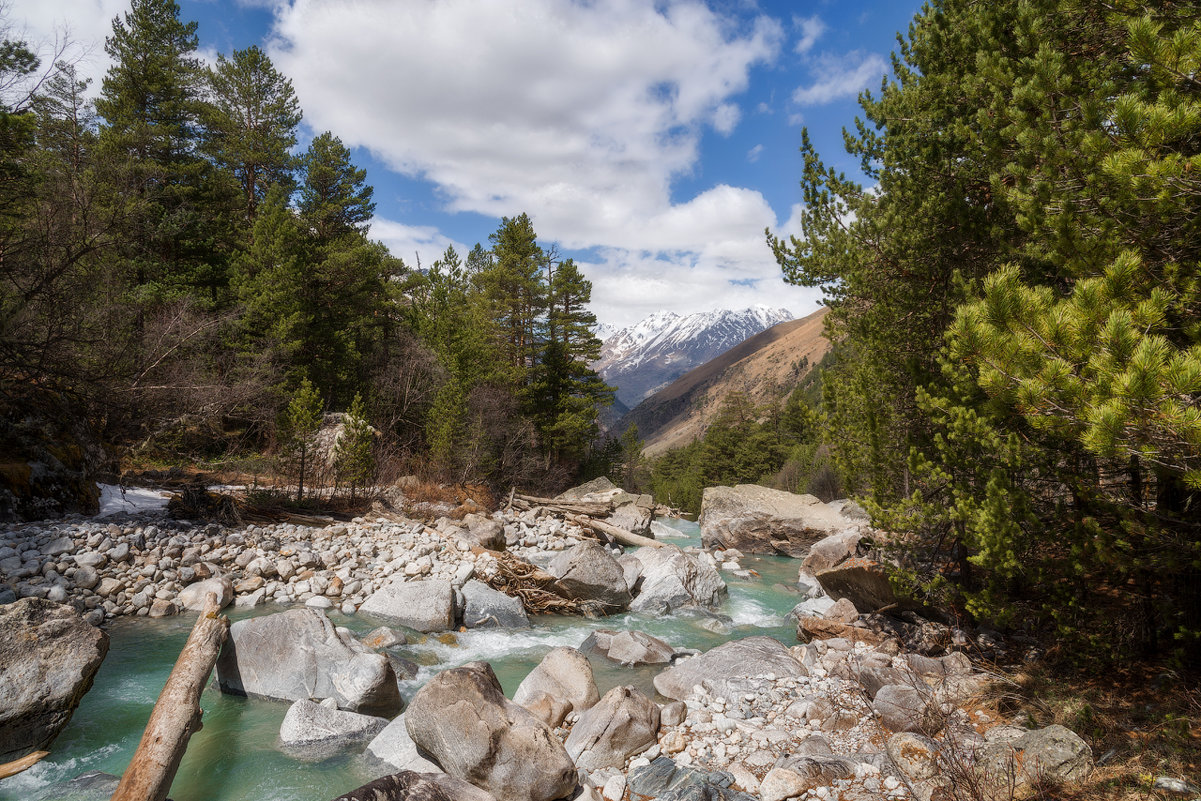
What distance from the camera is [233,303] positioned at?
21438 mm

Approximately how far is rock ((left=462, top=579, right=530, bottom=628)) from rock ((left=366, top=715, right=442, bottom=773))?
13.4 ft

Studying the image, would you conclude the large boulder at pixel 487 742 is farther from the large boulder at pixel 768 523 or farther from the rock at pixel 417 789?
the large boulder at pixel 768 523

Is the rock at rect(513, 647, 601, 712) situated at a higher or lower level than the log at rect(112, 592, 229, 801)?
lower

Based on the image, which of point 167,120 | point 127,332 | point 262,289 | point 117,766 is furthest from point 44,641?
point 167,120

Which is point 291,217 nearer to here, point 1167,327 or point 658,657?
point 658,657

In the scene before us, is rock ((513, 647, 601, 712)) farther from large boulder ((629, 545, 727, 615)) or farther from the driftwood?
large boulder ((629, 545, 727, 615))

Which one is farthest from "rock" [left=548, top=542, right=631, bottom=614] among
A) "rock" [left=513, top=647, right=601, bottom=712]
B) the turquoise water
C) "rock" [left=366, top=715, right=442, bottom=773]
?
"rock" [left=366, top=715, right=442, bottom=773]

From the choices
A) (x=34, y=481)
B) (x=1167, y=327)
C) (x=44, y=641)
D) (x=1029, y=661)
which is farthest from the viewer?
(x=34, y=481)

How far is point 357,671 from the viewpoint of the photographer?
670cm

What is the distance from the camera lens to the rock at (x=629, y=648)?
28.3ft

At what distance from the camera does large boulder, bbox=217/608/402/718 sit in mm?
6586

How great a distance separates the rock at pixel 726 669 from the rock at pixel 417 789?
12.0 ft

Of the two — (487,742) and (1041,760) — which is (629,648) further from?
(1041,760)

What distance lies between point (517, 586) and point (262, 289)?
15931 millimetres
